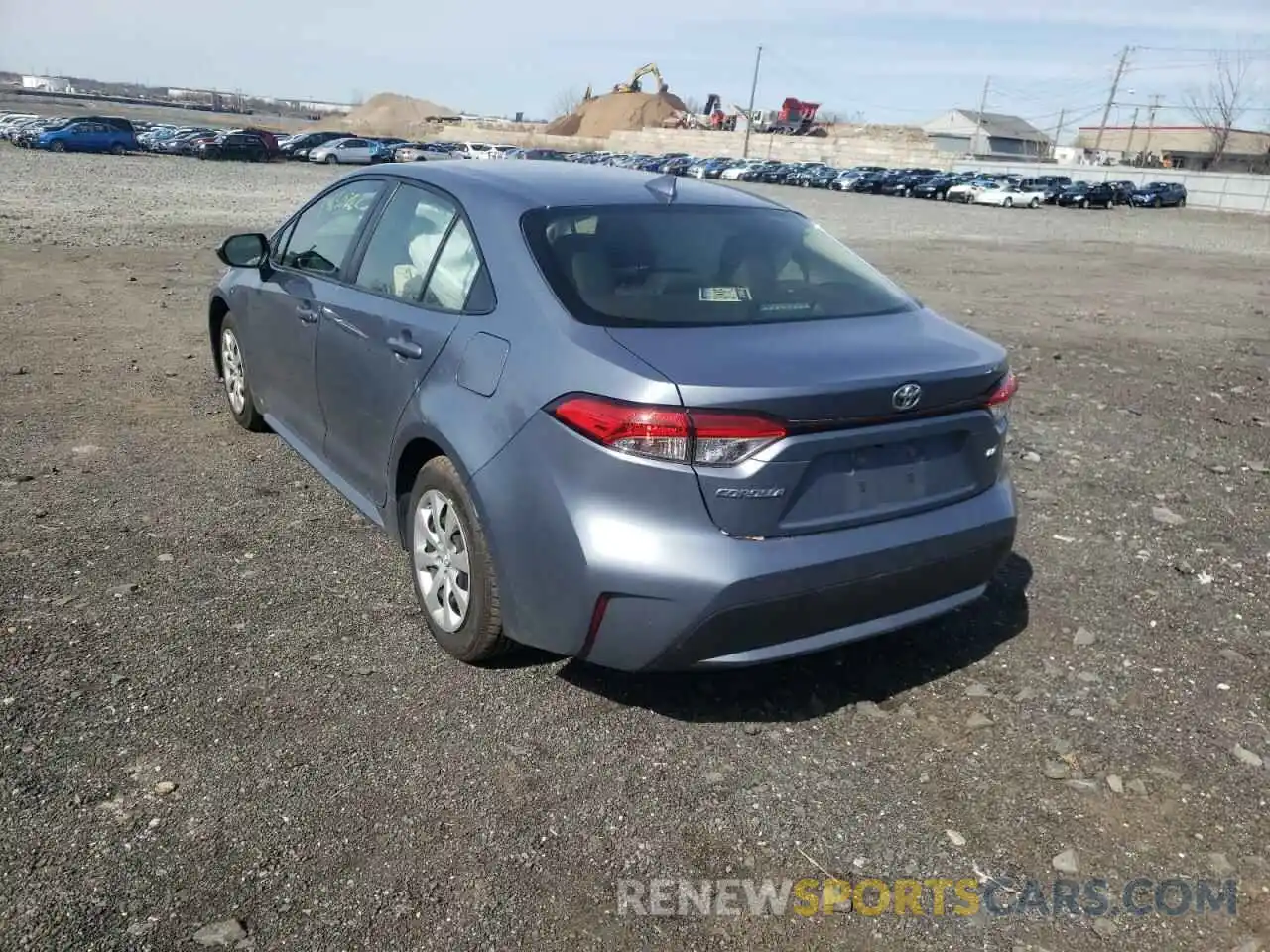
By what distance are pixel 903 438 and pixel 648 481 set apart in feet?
2.68

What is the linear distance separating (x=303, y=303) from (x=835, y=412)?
9.00 feet

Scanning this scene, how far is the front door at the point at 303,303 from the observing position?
4.41m

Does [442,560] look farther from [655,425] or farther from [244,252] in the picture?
[244,252]

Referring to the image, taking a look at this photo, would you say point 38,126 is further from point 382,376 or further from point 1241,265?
point 382,376

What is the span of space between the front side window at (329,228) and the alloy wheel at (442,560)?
141 cm

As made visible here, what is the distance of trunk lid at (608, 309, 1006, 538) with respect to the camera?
277cm

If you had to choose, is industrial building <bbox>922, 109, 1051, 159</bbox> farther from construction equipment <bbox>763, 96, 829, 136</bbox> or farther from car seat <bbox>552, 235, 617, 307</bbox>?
car seat <bbox>552, 235, 617, 307</bbox>

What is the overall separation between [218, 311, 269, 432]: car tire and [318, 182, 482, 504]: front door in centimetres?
147

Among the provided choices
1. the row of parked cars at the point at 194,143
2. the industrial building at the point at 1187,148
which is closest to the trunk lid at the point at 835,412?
the row of parked cars at the point at 194,143

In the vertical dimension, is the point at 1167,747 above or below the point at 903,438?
below

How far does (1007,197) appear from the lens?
157ft

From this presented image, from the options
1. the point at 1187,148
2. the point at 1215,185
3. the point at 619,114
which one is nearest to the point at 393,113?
the point at 619,114

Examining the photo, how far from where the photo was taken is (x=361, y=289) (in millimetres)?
4090

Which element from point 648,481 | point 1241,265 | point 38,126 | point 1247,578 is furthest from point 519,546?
point 38,126
